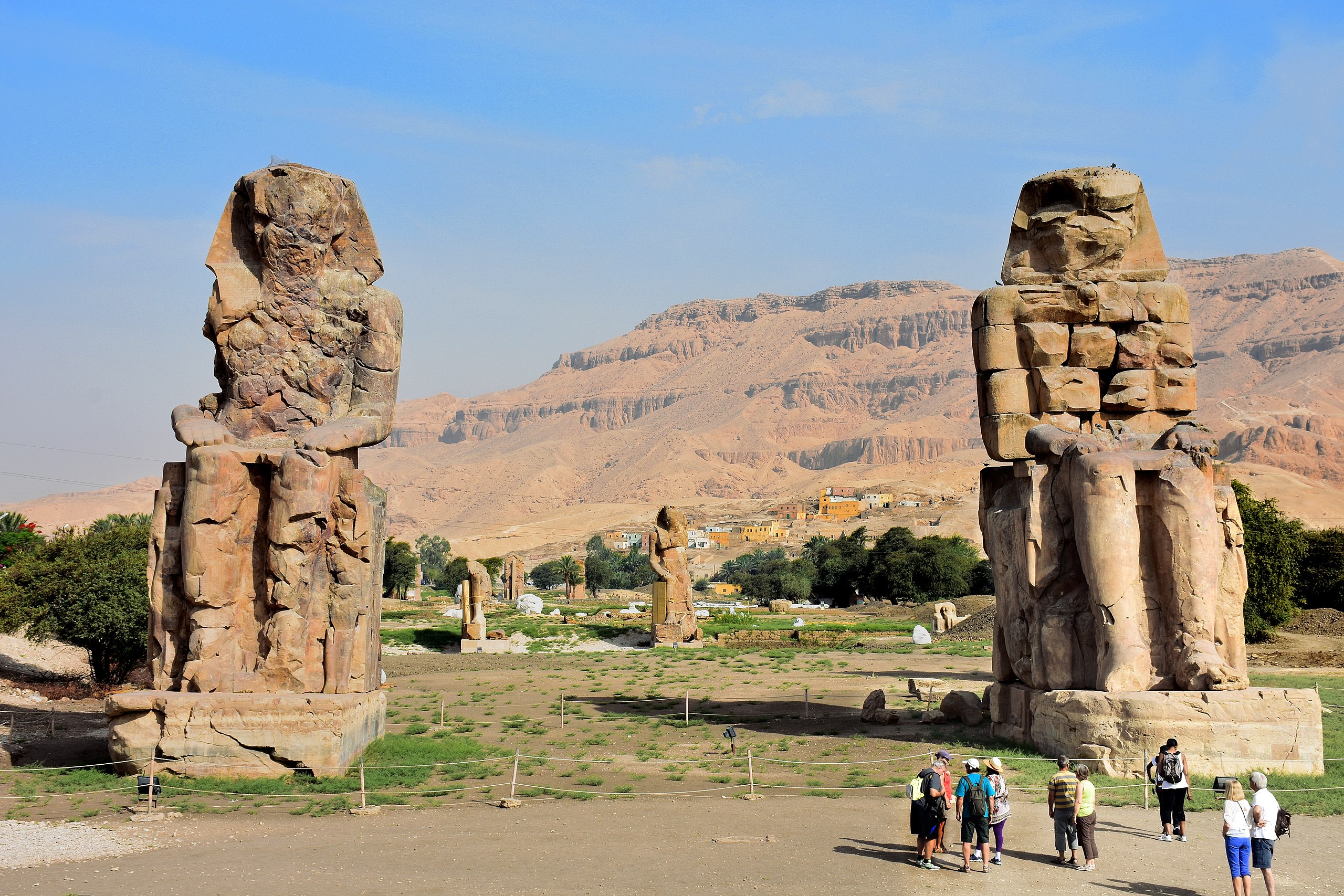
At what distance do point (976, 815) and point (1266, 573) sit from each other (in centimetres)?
2372

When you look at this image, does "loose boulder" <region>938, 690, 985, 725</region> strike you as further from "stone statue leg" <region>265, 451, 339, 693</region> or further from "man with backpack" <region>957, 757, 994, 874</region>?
"stone statue leg" <region>265, 451, 339, 693</region>

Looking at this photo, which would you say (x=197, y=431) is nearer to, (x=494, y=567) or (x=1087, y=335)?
(x=1087, y=335)

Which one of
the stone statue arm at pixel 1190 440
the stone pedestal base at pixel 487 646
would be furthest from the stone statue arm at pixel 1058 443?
the stone pedestal base at pixel 487 646

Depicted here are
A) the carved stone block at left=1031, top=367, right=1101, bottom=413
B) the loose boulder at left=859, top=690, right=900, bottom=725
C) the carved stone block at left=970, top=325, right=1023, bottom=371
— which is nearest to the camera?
the carved stone block at left=1031, top=367, right=1101, bottom=413

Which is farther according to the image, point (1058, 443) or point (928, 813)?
point (1058, 443)

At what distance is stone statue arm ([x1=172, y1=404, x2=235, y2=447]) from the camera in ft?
35.0

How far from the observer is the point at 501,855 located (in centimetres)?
804

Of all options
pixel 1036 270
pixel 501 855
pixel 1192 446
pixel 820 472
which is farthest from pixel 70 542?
pixel 820 472

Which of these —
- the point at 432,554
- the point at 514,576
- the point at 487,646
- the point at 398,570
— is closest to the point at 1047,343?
the point at 487,646

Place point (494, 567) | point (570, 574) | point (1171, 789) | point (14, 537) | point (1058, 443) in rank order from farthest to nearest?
point (494, 567)
point (570, 574)
point (14, 537)
point (1058, 443)
point (1171, 789)

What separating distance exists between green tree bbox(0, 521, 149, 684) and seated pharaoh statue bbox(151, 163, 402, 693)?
27.6 ft

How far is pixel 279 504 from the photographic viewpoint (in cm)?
1054

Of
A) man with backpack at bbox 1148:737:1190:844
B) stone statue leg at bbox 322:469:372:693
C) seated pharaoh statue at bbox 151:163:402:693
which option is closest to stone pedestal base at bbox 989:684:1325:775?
man with backpack at bbox 1148:737:1190:844

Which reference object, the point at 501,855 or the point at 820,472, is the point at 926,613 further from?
the point at 820,472
